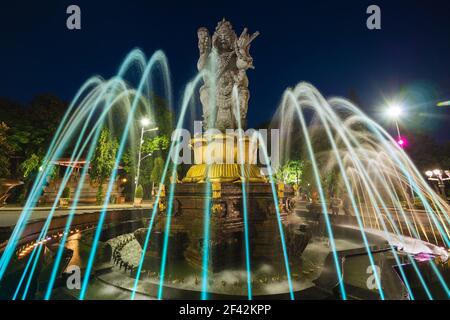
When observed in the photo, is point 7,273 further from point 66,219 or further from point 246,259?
point 66,219

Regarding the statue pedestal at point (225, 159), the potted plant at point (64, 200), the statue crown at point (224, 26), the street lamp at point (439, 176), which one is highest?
the statue crown at point (224, 26)

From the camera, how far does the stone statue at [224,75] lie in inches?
451

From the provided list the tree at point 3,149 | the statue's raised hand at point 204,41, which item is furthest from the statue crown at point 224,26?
the tree at point 3,149

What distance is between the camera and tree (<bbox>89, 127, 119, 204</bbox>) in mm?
35156

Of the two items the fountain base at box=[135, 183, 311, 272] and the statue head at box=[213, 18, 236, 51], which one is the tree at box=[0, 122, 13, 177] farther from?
the fountain base at box=[135, 183, 311, 272]

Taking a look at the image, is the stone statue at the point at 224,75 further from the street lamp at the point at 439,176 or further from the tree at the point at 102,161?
the tree at the point at 102,161

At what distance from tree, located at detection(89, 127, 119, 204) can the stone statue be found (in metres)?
28.0

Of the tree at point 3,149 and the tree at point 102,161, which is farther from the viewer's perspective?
the tree at point 102,161

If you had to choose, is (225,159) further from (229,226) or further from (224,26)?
(224,26)

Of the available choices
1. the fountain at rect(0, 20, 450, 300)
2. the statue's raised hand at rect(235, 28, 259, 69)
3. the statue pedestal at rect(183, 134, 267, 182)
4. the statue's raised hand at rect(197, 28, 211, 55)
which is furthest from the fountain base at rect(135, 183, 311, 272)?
the statue's raised hand at rect(197, 28, 211, 55)

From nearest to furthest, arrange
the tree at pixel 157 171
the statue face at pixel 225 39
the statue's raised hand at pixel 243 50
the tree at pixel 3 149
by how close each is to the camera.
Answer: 1. the statue's raised hand at pixel 243 50
2. the statue face at pixel 225 39
3. the tree at pixel 3 149
4. the tree at pixel 157 171

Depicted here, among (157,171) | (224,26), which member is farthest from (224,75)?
(157,171)
